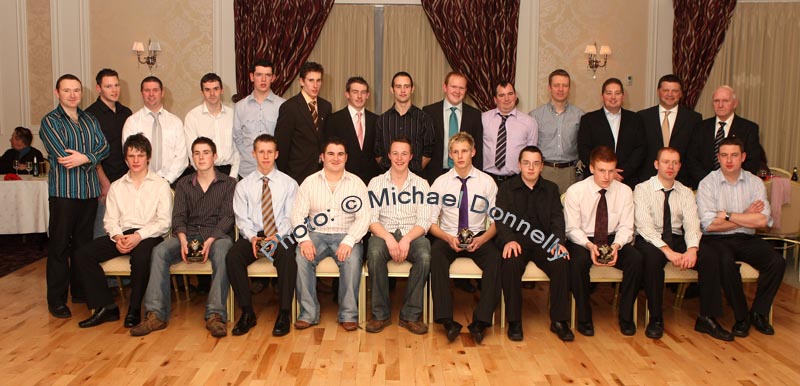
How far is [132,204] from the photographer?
480cm

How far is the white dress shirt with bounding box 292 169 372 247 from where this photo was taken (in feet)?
15.4

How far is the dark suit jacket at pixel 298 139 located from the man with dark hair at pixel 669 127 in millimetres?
2500

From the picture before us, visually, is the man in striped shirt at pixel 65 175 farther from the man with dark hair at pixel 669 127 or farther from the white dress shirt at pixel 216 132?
the man with dark hair at pixel 669 127

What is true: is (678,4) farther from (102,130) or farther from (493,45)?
(102,130)

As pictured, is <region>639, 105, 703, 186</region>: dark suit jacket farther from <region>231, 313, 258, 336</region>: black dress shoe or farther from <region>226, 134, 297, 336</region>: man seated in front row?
<region>231, 313, 258, 336</region>: black dress shoe

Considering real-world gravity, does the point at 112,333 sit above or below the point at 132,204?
below

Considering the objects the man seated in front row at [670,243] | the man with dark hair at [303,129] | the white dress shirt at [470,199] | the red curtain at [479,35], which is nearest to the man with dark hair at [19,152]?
the man with dark hair at [303,129]

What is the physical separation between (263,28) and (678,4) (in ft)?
15.4

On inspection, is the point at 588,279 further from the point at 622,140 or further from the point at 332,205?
the point at 332,205

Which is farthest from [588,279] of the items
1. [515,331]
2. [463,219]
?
[463,219]

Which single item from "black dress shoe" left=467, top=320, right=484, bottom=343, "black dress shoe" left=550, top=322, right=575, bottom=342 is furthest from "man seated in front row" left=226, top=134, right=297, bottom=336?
"black dress shoe" left=550, top=322, right=575, bottom=342

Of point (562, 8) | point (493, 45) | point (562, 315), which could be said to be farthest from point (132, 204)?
point (562, 8)

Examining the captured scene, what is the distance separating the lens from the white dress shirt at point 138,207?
4785 mm
